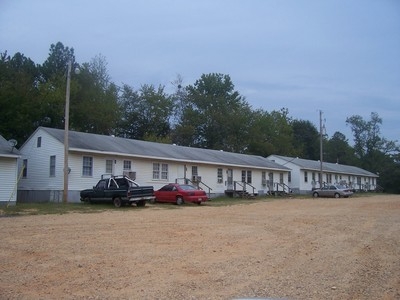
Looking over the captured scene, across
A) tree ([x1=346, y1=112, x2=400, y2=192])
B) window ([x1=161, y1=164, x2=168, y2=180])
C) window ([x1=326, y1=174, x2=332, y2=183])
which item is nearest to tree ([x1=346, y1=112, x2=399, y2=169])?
tree ([x1=346, y1=112, x2=400, y2=192])

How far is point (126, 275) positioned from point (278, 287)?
270cm

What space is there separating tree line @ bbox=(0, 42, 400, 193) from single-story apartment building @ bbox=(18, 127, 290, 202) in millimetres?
10913

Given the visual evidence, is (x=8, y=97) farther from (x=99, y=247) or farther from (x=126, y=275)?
(x=126, y=275)

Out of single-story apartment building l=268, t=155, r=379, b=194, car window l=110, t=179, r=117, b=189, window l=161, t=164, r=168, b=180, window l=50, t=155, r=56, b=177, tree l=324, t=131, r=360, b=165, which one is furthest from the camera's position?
tree l=324, t=131, r=360, b=165

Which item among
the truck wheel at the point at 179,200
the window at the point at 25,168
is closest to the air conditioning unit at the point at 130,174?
the truck wheel at the point at 179,200

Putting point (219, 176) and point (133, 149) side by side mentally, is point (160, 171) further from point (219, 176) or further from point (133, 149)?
point (219, 176)

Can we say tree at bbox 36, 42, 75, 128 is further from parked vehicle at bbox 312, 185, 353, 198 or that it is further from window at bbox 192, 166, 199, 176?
parked vehicle at bbox 312, 185, 353, 198

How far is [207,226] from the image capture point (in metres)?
15.1

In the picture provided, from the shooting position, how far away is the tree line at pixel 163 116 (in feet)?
145

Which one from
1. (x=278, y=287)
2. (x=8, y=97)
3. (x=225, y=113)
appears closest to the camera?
(x=278, y=287)

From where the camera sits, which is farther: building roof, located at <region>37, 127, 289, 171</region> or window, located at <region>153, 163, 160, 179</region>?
window, located at <region>153, 163, 160, 179</region>

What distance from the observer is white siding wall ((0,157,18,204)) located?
24859mm

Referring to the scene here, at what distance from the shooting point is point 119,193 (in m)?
24.8

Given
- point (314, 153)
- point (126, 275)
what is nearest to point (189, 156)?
point (126, 275)
